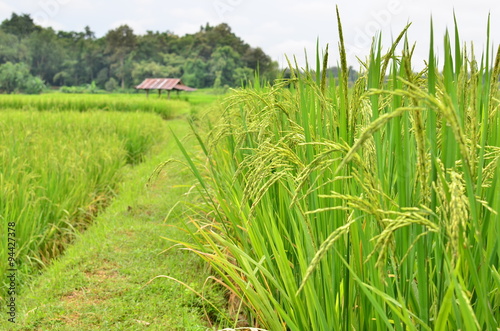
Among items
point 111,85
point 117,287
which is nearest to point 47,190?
point 117,287

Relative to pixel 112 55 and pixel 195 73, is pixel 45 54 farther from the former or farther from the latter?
pixel 195 73

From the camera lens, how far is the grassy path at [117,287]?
2.54 m

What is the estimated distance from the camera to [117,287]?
2955 millimetres

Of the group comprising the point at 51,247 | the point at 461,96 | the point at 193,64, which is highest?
the point at 193,64

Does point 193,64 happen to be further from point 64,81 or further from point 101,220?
point 101,220

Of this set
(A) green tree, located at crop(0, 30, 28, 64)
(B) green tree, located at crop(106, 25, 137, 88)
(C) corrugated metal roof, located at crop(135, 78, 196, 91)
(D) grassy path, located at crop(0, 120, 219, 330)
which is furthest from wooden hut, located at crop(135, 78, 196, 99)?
(D) grassy path, located at crop(0, 120, 219, 330)

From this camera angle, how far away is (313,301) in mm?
1335

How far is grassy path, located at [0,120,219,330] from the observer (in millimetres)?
2541

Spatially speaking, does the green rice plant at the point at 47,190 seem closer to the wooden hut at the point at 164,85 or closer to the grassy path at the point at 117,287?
the grassy path at the point at 117,287

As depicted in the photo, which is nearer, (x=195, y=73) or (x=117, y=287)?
(x=117, y=287)

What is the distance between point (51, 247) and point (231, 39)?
63.8 meters

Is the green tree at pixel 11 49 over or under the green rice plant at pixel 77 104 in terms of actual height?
over

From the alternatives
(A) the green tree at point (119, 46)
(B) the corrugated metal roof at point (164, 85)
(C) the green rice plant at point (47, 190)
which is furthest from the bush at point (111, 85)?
(C) the green rice plant at point (47, 190)

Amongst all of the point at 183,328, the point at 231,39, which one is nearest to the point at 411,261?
the point at 183,328
